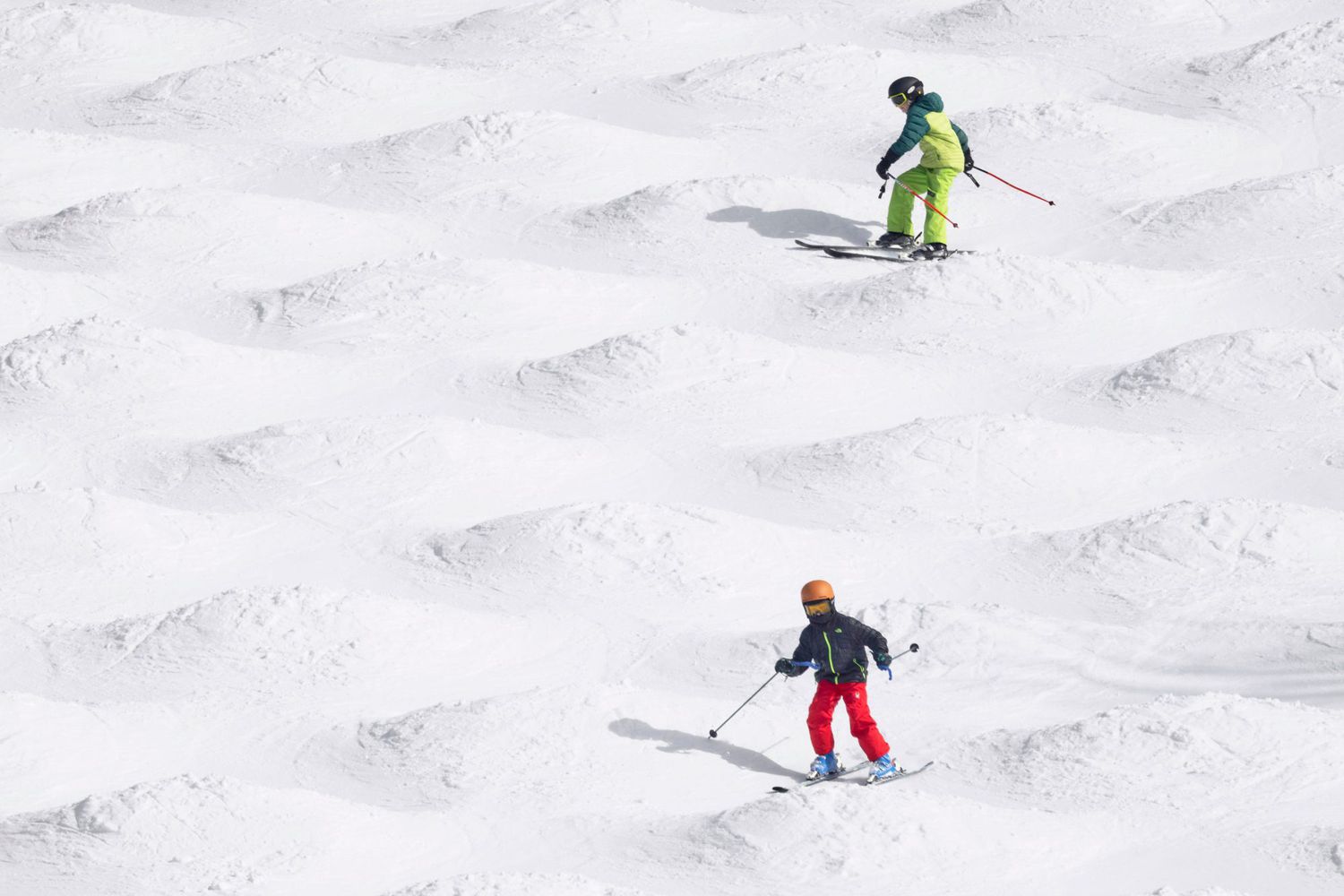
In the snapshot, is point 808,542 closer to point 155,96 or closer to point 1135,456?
point 1135,456

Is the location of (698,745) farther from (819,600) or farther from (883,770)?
(819,600)

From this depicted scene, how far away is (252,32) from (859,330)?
32.1 feet

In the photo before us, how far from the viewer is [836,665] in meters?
11.6

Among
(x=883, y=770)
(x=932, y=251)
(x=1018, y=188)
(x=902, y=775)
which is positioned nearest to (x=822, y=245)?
(x=932, y=251)

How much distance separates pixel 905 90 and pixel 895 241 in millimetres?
1399

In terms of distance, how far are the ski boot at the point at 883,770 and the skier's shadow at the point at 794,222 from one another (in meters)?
7.70

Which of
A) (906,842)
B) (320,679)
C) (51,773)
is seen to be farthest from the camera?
(320,679)

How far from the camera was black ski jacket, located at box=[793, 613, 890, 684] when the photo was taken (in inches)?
455

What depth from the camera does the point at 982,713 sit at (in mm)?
12664

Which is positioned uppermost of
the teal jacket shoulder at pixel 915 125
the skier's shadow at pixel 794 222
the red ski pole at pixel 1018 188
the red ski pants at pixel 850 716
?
the teal jacket shoulder at pixel 915 125

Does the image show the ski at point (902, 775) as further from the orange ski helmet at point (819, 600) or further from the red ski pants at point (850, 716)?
the orange ski helmet at point (819, 600)

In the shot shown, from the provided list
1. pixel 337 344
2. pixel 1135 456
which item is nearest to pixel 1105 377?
pixel 1135 456

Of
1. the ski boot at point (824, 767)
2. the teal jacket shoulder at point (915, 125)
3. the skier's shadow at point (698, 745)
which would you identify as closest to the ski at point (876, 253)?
the teal jacket shoulder at point (915, 125)

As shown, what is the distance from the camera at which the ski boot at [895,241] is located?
17.9m
